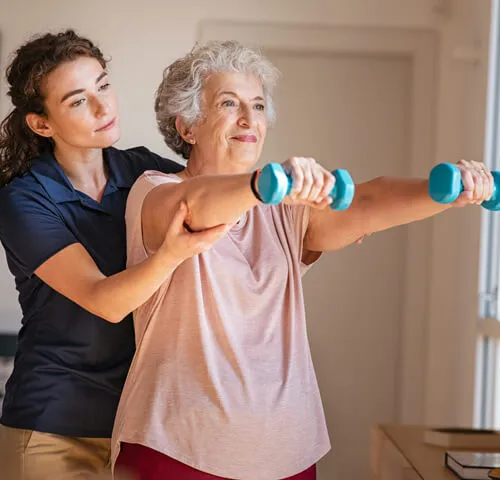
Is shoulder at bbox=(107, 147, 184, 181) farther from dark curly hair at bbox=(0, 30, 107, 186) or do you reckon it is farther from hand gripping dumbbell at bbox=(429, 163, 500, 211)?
hand gripping dumbbell at bbox=(429, 163, 500, 211)

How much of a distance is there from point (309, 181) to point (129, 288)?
0.41 m

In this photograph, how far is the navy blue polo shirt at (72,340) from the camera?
175cm

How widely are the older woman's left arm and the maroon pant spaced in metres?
0.44

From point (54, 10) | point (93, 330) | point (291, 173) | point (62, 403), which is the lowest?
point (62, 403)

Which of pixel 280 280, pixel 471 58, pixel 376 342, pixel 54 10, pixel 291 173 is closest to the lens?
pixel 291 173

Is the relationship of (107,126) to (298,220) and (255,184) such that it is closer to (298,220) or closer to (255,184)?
(298,220)

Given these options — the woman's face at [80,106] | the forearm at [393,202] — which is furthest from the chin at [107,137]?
the forearm at [393,202]

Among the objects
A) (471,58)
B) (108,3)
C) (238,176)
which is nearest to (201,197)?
(238,176)

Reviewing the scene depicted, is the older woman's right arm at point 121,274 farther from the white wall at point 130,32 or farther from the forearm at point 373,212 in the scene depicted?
the white wall at point 130,32

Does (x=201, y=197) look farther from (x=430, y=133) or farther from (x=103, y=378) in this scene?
(x=430, y=133)

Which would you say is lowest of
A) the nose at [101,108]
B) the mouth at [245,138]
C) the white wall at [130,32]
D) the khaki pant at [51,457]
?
the khaki pant at [51,457]

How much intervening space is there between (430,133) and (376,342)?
3.08 feet

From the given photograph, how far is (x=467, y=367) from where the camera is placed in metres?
3.20

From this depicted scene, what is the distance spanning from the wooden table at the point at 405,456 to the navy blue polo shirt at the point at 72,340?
687 millimetres
